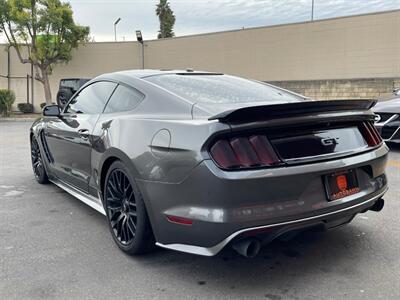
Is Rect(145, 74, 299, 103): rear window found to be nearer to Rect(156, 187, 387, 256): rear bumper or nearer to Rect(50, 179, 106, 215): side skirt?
Rect(156, 187, 387, 256): rear bumper

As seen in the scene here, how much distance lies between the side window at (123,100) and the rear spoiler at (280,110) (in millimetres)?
1061

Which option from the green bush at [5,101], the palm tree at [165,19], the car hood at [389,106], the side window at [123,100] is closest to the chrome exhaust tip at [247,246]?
the side window at [123,100]

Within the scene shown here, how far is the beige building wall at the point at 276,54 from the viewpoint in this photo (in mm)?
16969

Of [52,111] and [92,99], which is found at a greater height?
[92,99]

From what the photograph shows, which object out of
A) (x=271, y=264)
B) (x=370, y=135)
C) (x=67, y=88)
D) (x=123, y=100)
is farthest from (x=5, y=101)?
(x=370, y=135)

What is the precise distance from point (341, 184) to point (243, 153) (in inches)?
31.2

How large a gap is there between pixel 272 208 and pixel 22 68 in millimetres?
24397

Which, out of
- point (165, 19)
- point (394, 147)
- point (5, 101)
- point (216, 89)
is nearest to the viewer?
point (216, 89)

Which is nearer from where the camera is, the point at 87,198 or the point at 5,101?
the point at 87,198

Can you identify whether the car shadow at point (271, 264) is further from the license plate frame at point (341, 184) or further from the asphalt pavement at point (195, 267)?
the license plate frame at point (341, 184)

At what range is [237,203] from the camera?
2506mm

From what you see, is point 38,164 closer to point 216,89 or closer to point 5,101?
point 216,89

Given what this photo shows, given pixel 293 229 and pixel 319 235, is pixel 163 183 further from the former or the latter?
pixel 319 235

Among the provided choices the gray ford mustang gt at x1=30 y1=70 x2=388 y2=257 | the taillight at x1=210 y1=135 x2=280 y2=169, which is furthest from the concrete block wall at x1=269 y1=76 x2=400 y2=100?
the taillight at x1=210 y1=135 x2=280 y2=169
